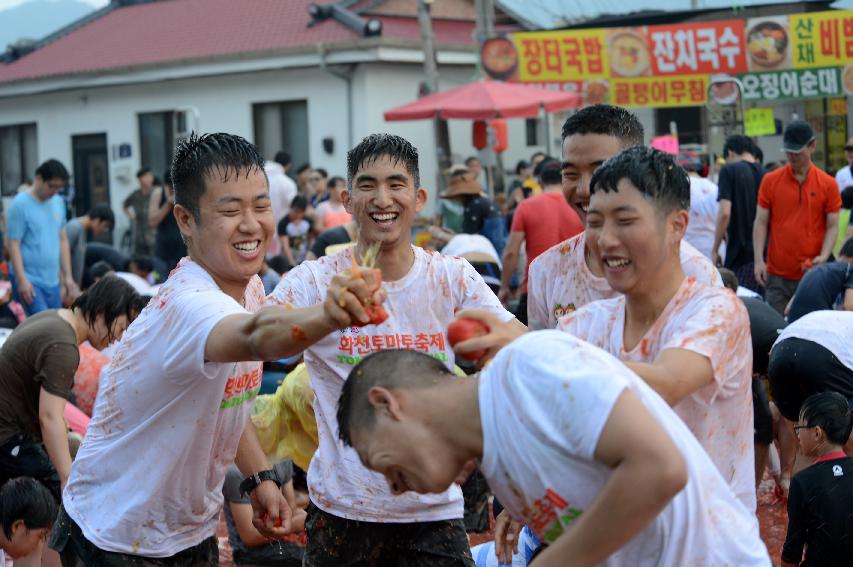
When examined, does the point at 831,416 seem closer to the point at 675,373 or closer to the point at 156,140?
the point at 675,373

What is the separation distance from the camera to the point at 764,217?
9.80 m

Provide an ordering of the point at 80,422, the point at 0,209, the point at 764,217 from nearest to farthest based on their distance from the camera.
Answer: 1. the point at 80,422
2. the point at 764,217
3. the point at 0,209

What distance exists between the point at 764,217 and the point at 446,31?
15796mm

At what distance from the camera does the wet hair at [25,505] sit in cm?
514

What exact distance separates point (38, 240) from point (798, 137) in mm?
7350

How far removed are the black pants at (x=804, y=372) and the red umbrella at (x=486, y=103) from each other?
9298mm

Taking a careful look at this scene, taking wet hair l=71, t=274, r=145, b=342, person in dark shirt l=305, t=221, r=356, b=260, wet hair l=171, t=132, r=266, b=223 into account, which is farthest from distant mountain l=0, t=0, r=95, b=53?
wet hair l=171, t=132, r=266, b=223

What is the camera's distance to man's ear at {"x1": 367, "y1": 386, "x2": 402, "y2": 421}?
226 cm

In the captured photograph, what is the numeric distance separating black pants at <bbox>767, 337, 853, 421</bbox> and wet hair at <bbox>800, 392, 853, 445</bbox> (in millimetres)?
503

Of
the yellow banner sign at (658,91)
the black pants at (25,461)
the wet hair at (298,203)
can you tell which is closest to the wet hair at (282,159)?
the wet hair at (298,203)

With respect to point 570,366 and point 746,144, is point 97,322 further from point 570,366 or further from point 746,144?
point 746,144

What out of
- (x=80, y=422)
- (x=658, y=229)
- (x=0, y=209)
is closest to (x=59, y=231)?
(x=80, y=422)

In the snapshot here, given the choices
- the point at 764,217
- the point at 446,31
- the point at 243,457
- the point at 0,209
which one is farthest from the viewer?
the point at 446,31

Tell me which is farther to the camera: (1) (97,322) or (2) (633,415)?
(1) (97,322)
